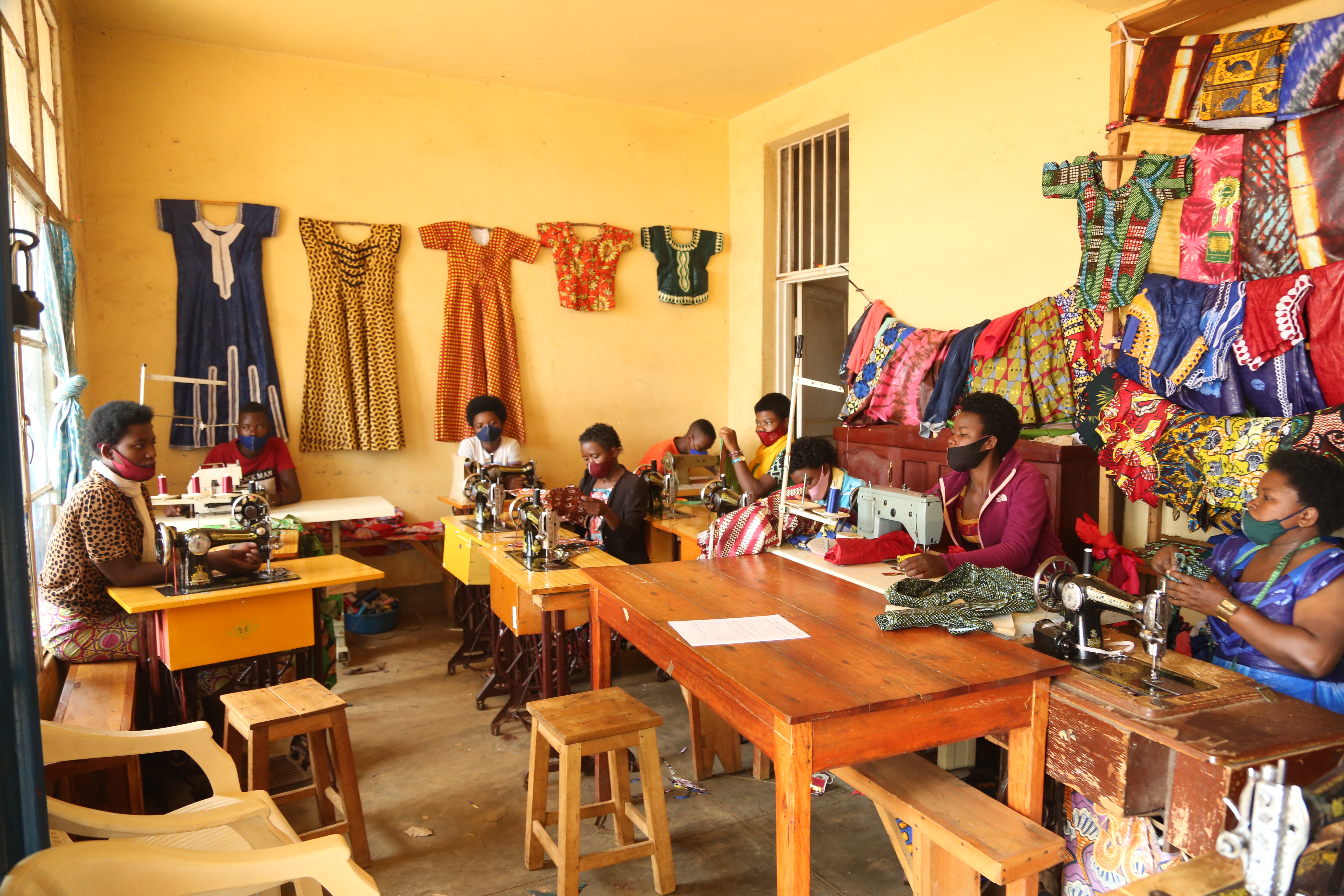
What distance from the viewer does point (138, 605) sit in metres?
2.87

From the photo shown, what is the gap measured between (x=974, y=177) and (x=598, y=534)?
9.52 ft

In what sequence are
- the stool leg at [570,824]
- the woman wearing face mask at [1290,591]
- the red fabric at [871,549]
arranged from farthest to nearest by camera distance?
the red fabric at [871,549]
the stool leg at [570,824]
the woman wearing face mask at [1290,591]

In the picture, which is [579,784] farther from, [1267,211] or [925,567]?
[1267,211]

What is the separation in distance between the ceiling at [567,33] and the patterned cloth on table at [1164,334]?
6.99ft

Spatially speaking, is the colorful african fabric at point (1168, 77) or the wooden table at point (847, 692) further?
the colorful african fabric at point (1168, 77)

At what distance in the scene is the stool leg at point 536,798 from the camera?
263cm

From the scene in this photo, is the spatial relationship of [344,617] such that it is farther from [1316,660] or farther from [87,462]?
[1316,660]

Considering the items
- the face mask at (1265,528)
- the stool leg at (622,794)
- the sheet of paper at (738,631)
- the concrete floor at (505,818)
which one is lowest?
the concrete floor at (505,818)

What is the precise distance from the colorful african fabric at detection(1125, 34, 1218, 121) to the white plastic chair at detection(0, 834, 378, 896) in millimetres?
3772

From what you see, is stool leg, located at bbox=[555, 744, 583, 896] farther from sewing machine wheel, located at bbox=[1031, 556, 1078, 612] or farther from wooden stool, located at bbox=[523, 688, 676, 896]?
sewing machine wheel, located at bbox=[1031, 556, 1078, 612]

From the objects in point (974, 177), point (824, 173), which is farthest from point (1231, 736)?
point (824, 173)

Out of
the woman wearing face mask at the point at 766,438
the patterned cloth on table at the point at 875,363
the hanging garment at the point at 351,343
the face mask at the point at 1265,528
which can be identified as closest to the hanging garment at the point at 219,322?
the hanging garment at the point at 351,343

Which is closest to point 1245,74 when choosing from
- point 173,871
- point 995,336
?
point 995,336

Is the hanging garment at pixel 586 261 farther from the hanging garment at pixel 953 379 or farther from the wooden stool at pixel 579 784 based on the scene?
the wooden stool at pixel 579 784
